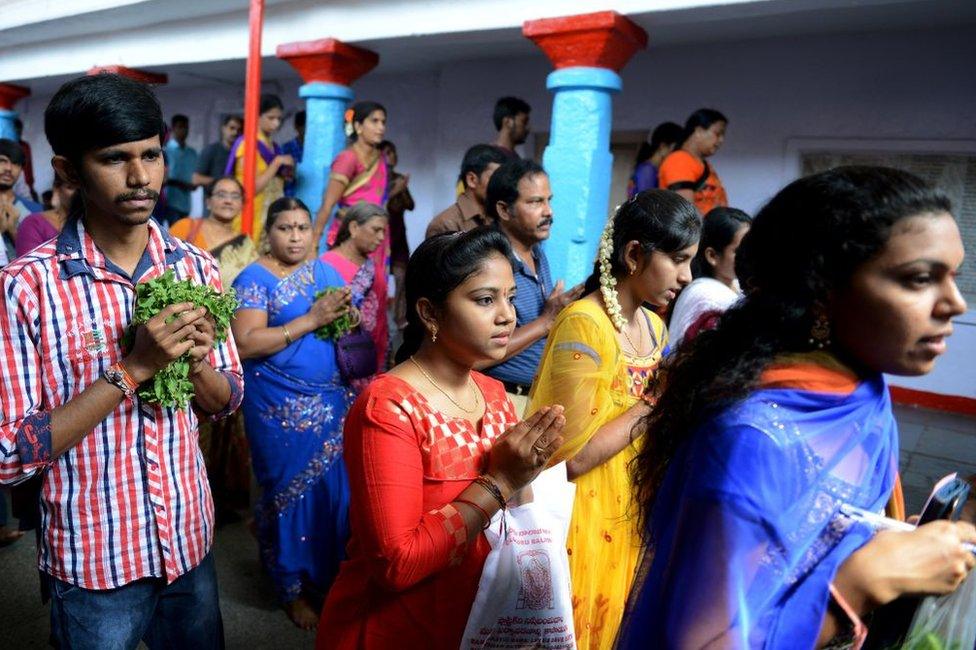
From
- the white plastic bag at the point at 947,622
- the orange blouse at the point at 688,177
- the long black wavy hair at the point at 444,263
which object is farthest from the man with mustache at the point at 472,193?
the white plastic bag at the point at 947,622

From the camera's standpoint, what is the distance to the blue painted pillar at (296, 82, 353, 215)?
7.01 meters

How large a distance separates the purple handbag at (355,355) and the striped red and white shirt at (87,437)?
62.4 inches

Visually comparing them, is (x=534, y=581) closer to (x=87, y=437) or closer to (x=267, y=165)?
(x=87, y=437)

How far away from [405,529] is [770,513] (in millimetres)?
754

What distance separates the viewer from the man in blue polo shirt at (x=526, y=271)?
304 cm

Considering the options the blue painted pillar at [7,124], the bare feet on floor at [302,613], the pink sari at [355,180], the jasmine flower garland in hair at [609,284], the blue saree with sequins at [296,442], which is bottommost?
the bare feet on floor at [302,613]

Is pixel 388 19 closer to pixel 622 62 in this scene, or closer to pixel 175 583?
pixel 622 62

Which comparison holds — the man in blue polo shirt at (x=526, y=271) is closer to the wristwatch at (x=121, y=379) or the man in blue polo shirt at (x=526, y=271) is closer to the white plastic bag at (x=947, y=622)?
the wristwatch at (x=121, y=379)

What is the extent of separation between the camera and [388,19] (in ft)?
21.2

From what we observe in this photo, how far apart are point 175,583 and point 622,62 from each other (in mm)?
4725

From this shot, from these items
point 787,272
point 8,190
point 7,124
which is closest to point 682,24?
point 8,190

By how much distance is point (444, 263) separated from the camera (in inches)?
72.9

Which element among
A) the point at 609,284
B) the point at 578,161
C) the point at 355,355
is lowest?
the point at 355,355

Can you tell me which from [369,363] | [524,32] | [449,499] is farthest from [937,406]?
[449,499]
